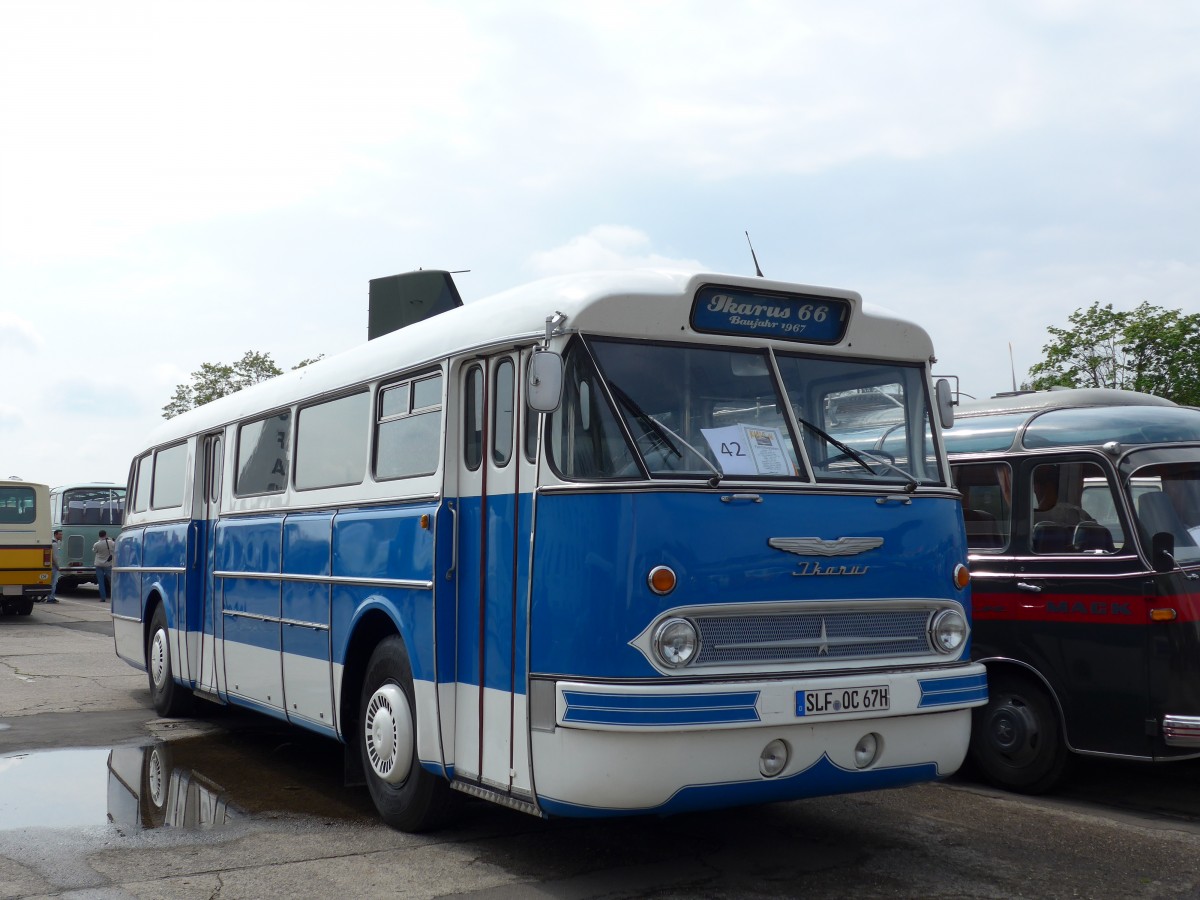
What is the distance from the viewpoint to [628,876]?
20.2 feet

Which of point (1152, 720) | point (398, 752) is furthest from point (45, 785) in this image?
point (1152, 720)

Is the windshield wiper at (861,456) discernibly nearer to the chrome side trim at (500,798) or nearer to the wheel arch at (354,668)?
the chrome side trim at (500,798)

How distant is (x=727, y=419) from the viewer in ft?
20.2

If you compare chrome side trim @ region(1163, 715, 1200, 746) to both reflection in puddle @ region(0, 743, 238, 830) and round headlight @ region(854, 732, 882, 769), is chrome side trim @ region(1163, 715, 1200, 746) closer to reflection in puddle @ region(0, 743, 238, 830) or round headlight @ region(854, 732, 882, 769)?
round headlight @ region(854, 732, 882, 769)

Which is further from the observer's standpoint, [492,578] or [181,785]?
[181,785]

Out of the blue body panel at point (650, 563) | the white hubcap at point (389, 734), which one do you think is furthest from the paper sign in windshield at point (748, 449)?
the white hubcap at point (389, 734)

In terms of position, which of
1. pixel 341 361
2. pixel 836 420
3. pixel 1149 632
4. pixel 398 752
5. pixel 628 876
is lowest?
pixel 628 876

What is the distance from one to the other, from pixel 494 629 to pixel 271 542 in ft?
11.4

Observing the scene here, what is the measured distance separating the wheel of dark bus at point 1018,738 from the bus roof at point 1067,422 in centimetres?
159

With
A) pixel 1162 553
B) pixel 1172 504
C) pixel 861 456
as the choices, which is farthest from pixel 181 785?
pixel 1172 504

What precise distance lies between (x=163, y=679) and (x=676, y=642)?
25.0ft

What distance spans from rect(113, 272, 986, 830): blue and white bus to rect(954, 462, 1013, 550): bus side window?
1.96m

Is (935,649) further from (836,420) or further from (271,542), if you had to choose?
(271,542)

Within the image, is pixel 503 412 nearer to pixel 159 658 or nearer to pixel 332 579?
pixel 332 579
